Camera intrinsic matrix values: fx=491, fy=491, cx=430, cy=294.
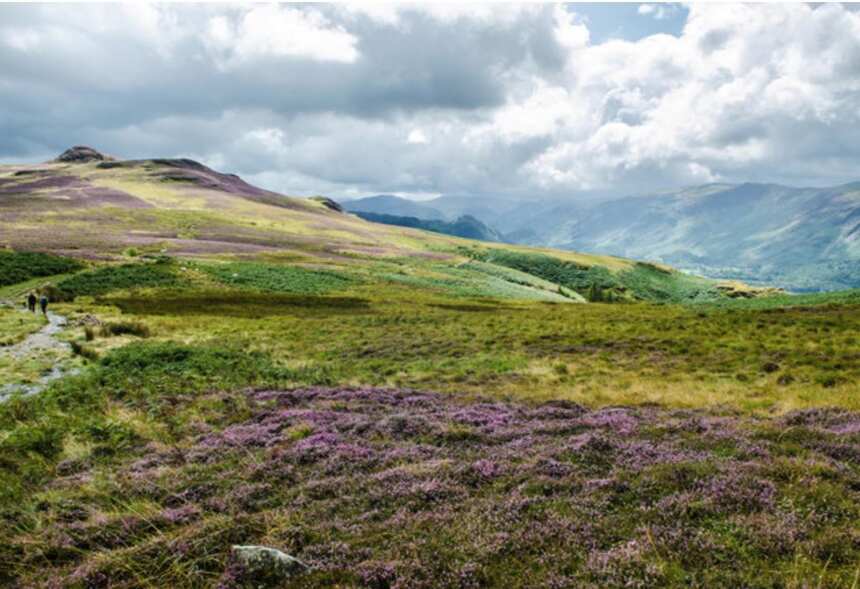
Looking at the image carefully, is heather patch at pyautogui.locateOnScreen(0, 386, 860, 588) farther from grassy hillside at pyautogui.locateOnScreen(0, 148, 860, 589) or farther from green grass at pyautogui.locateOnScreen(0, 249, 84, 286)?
green grass at pyautogui.locateOnScreen(0, 249, 84, 286)

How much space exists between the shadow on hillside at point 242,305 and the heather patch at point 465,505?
34388 mm

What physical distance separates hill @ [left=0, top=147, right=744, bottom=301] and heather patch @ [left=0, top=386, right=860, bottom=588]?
226 ft

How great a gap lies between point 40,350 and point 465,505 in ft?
96.6

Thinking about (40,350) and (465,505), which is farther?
(40,350)

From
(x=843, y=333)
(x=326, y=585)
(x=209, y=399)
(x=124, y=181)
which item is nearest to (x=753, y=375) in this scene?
(x=843, y=333)

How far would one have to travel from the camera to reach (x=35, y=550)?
362 inches

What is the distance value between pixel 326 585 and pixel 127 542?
444cm

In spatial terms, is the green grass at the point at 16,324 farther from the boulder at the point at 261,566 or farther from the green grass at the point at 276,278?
the boulder at the point at 261,566

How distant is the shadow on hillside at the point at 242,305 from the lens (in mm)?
48031

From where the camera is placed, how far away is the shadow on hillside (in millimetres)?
48031

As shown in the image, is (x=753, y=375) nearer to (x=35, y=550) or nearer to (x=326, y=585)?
(x=326, y=585)

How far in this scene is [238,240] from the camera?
110750 millimetres

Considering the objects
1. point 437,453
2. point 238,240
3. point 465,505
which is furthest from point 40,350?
point 238,240

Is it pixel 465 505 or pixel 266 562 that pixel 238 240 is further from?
pixel 266 562
